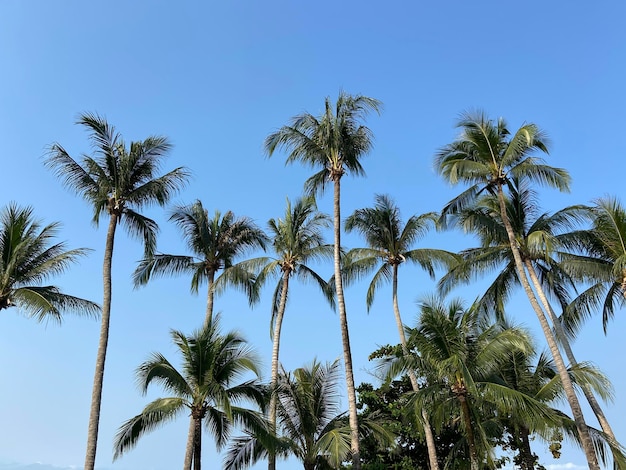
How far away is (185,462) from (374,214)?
13479mm

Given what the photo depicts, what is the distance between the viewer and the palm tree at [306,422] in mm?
18406

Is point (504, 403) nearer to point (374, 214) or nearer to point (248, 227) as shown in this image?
point (374, 214)

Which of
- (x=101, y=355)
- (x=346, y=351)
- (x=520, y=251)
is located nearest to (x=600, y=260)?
(x=520, y=251)

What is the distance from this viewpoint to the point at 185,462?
15.7 m

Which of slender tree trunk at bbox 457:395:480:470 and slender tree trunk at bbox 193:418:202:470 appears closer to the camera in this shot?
slender tree trunk at bbox 457:395:480:470

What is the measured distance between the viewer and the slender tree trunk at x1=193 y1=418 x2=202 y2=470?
50.2ft

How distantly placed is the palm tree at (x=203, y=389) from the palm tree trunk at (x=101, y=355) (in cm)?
74

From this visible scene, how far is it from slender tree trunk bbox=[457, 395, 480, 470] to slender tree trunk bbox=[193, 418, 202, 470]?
7913 millimetres

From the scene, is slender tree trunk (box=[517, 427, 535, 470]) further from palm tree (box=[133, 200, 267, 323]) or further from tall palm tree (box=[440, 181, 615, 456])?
palm tree (box=[133, 200, 267, 323])

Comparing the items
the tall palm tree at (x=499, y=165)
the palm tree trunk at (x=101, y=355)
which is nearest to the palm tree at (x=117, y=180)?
the palm tree trunk at (x=101, y=355)

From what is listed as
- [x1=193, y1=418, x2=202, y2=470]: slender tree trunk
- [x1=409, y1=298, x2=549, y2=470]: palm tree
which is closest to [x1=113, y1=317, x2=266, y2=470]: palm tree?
[x1=193, y1=418, x2=202, y2=470]: slender tree trunk

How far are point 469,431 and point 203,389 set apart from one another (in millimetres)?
7992

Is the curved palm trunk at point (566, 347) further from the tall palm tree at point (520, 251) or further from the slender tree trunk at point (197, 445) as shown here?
the slender tree trunk at point (197, 445)

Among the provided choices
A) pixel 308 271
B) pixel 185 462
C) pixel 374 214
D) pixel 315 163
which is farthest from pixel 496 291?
pixel 185 462
